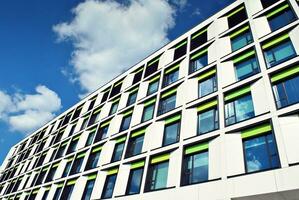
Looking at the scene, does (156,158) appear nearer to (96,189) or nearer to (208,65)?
(96,189)

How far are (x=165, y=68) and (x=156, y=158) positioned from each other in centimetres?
753

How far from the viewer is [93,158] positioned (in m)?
20.0

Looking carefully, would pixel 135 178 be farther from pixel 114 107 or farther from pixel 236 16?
pixel 236 16

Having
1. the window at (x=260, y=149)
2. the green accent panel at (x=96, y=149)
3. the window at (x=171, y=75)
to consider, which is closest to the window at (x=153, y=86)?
the window at (x=171, y=75)

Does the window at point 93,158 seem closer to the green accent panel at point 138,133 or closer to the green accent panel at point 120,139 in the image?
the green accent panel at point 120,139

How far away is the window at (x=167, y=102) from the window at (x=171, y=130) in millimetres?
1136

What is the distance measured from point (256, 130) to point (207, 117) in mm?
3230

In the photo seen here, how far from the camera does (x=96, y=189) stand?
16578 mm

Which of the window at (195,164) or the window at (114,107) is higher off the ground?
the window at (114,107)

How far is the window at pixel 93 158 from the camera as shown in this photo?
19441mm

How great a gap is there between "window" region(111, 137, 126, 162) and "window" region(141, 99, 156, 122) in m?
2.15

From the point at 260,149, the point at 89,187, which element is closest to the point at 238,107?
the point at 260,149

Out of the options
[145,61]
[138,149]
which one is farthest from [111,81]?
[138,149]

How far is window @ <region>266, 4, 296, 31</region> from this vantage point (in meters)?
13.4
